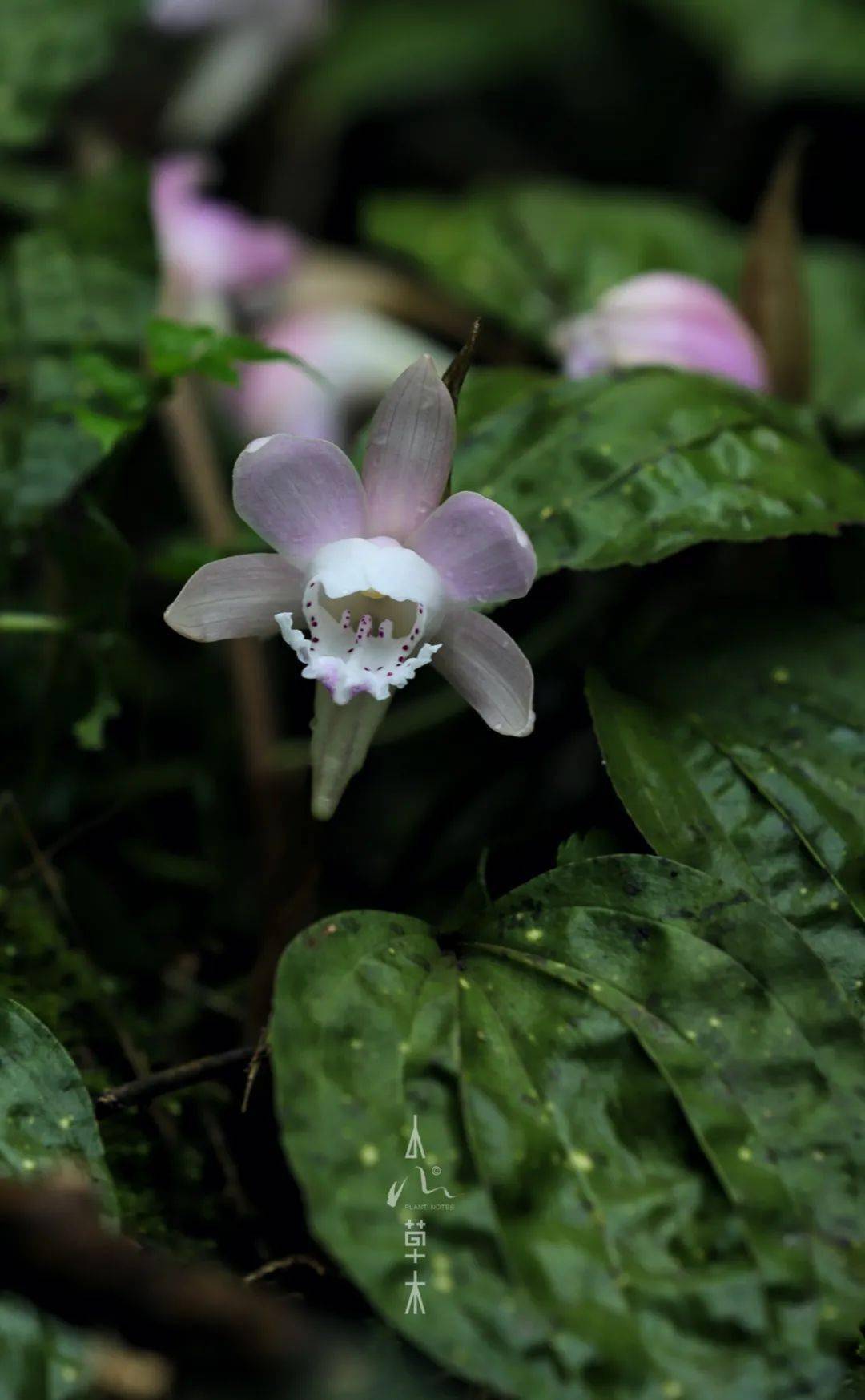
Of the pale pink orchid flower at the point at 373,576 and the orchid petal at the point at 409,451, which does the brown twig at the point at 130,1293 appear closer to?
the pale pink orchid flower at the point at 373,576

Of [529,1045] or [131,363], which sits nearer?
[529,1045]

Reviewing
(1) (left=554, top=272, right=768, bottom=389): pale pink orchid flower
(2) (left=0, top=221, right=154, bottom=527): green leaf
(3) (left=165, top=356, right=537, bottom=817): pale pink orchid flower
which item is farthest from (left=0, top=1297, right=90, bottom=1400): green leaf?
(1) (left=554, top=272, right=768, bottom=389): pale pink orchid flower

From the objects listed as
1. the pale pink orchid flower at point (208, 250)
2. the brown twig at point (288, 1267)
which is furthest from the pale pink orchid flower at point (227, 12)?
the brown twig at point (288, 1267)

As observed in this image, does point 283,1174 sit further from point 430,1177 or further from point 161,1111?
point 430,1177

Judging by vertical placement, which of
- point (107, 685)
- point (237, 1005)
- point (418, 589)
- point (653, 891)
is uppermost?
point (418, 589)

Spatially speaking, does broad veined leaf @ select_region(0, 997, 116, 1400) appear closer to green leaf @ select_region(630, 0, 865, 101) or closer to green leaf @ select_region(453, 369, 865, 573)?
green leaf @ select_region(453, 369, 865, 573)

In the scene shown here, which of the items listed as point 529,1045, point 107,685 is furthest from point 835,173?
point 529,1045

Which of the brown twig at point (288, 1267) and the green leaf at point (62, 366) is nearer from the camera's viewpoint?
the brown twig at point (288, 1267)
